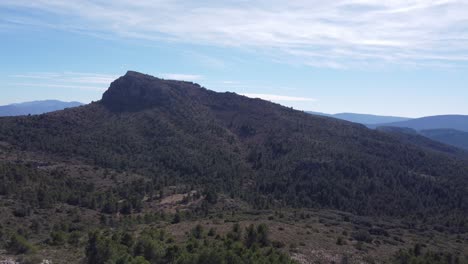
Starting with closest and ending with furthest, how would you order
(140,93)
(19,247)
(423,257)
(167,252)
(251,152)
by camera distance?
(19,247), (167,252), (423,257), (251,152), (140,93)

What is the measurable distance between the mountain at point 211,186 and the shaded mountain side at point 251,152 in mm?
416

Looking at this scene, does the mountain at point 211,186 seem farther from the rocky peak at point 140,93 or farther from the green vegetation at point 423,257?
the rocky peak at point 140,93

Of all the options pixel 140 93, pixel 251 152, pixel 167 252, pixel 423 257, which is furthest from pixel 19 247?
pixel 140 93

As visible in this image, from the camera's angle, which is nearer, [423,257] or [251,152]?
[423,257]

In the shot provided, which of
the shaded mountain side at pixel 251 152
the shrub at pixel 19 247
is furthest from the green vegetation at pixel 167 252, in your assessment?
the shaded mountain side at pixel 251 152

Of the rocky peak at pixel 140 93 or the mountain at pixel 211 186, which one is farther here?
the rocky peak at pixel 140 93

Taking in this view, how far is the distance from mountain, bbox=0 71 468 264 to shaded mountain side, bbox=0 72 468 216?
0.42 meters

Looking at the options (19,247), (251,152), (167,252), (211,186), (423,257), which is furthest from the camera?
(251,152)

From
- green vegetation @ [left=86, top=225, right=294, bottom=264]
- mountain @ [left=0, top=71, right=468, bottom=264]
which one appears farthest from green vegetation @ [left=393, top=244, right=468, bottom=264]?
green vegetation @ [left=86, top=225, right=294, bottom=264]

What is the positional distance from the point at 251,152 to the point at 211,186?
31.8 metres

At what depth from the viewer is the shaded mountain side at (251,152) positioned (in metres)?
84.4

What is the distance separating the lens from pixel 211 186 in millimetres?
82188

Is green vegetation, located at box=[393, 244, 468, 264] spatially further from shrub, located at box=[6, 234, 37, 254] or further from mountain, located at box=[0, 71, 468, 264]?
shrub, located at box=[6, 234, 37, 254]

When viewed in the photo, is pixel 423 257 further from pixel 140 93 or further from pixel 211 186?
pixel 140 93
